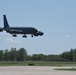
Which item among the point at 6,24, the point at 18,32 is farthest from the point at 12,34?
the point at 6,24

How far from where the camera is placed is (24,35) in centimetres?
7988

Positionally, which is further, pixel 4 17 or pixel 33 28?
pixel 4 17

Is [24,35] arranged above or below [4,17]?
below

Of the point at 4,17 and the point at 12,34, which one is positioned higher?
the point at 4,17

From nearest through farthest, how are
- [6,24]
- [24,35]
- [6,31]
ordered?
[24,35]
[6,31]
[6,24]

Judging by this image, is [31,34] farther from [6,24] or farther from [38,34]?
[6,24]

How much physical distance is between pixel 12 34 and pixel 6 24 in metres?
11.8

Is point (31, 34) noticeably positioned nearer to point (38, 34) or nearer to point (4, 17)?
point (38, 34)

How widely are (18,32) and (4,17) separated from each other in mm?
16553

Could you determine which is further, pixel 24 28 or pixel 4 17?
pixel 4 17

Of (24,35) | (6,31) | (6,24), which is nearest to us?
(24,35)

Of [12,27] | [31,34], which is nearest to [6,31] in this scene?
[12,27]

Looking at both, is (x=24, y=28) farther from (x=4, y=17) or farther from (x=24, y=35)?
(x=4, y=17)

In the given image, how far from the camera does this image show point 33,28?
275 feet
